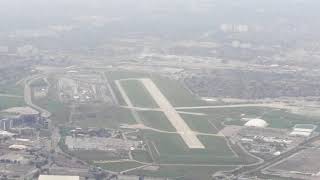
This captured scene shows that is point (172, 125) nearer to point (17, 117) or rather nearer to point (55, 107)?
point (55, 107)

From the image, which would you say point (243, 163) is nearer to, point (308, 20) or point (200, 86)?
point (200, 86)

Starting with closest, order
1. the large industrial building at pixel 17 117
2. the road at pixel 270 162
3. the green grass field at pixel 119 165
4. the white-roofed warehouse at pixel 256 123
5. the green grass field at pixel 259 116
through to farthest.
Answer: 1. the green grass field at pixel 119 165
2. the road at pixel 270 162
3. the large industrial building at pixel 17 117
4. the white-roofed warehouse at pixel 256 123
5. the green grass field at pixel 259 116

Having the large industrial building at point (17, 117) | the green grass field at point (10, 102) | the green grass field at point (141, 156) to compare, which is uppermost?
the green grass field at point (10, 102)

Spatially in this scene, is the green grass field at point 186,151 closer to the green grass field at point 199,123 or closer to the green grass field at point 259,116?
the green grass field at point 199,123

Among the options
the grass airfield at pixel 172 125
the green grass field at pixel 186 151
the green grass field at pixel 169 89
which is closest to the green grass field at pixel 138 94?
the grass airfield at pixel 172 125

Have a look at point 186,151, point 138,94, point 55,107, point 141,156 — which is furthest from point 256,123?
point 55,107

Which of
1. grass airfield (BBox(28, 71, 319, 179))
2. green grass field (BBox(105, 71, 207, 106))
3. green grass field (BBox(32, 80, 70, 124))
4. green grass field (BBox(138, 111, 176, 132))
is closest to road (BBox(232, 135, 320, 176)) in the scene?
grass airfield (BBox(28, 71, 319, 179))

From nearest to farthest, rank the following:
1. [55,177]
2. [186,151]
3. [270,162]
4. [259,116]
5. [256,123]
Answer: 1. [55,177]
2. [270,162]
3. [186,151]
4. [256,123]
5. [259,116]
